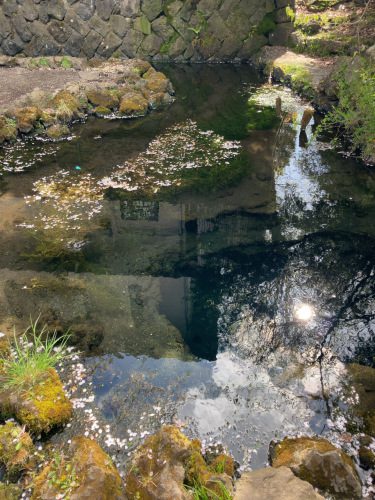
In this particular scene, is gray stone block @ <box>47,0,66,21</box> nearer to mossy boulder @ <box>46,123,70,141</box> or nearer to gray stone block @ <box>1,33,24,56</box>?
gray stone block @ <box>1,33,24,56</box>

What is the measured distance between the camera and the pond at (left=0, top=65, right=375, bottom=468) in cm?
540

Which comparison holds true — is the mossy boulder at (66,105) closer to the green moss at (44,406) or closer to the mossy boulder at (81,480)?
the green moss at (44,406)

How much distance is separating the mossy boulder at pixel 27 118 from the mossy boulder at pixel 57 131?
1.69ft

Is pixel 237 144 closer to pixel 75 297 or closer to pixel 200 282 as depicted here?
pixel 200 282

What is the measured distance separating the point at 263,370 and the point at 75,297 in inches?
128

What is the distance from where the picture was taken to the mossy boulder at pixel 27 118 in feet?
43.1

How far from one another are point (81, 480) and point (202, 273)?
447cm

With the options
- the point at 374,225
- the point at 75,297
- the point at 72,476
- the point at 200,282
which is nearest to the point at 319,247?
the point at 374,225

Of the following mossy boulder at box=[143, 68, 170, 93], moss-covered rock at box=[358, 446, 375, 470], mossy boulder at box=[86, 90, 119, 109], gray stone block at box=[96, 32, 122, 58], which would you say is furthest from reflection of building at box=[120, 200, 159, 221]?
gray stone block at box=[96, 32, 122, 58]

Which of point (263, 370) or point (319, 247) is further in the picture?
point (319, 247)

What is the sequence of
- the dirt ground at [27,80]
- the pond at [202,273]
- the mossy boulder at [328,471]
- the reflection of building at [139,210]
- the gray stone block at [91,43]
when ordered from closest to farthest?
the mossy boulder at [328,471], the pond at [202,273], the reflection of building at [139,210], the dirt ground at [27,80], the gray stone block at [91,43]

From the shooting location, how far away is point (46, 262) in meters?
7.95

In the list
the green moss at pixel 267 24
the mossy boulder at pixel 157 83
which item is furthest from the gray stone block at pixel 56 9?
the green moss at pixel 267 24

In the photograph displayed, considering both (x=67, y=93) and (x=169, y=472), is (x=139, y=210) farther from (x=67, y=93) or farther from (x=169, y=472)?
(x=67, y=93)
